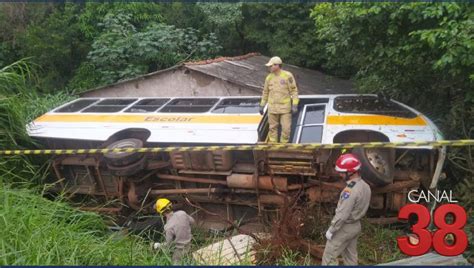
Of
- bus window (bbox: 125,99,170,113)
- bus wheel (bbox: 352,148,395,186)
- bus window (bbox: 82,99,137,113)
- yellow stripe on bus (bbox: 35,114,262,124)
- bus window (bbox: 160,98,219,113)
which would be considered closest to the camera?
bus wheel (bbox: 352,148,395,186)

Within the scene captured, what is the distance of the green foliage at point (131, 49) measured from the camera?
592 inches

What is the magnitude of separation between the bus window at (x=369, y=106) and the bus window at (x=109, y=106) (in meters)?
3.97

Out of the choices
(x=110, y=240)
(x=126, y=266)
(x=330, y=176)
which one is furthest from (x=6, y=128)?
(x=330, y=176)

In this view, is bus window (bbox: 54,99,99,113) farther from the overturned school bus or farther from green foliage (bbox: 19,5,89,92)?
green foliage (bbox: 19,5,89,92)

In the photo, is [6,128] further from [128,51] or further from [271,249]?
[128,51]

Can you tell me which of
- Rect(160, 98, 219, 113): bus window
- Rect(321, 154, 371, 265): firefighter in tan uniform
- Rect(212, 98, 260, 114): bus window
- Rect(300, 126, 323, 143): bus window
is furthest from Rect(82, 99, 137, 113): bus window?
Rect(321, 154, 371, 265): firefighter in tan uniform

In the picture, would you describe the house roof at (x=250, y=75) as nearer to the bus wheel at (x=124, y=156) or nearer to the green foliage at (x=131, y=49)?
the green foliage at (x=131, y=49)

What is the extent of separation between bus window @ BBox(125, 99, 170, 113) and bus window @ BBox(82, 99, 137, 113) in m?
0.21

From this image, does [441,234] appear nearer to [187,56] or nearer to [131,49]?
[131,49]

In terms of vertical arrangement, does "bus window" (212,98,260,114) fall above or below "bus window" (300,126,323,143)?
above

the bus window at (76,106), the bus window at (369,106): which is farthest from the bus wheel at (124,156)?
the bus window at (369,106)

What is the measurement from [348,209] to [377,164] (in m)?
1.89

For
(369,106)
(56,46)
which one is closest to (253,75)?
(369,106)

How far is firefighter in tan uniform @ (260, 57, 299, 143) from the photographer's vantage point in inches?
273
